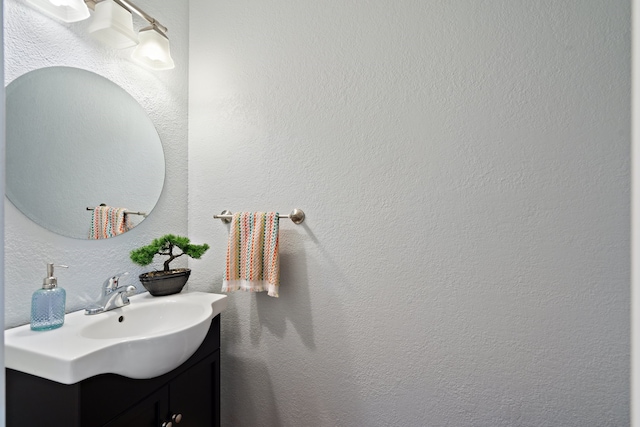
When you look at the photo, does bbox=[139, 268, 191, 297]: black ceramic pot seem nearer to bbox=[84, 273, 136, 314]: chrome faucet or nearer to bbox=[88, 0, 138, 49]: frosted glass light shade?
bbox=[84, 273, 136, 314]: chrome faucet

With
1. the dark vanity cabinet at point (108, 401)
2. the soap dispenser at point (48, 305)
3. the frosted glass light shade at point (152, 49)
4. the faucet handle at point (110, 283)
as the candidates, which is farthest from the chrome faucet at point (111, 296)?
the frosted glass light shade at point (152, 49)

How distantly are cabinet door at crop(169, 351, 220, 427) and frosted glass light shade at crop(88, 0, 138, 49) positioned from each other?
1.20 m

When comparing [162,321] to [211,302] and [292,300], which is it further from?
[292,300]

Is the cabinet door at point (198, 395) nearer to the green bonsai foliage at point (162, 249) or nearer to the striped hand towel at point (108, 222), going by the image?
the green bonsai foliage at point (162, 249)

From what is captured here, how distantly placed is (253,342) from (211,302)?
1.13 ft

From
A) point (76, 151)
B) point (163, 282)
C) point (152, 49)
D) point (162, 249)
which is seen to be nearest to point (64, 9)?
point (152, 49)

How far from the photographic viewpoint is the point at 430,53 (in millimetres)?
1119

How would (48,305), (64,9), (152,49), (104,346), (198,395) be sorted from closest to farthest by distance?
(104,346), (48,305), (64,9), (198,395), (152,49)

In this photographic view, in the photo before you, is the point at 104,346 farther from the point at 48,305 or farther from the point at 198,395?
the point at 198,395

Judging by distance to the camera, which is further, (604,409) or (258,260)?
(258,260)

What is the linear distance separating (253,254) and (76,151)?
2.32 ft

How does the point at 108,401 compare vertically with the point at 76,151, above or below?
below

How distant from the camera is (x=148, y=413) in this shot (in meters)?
0.89

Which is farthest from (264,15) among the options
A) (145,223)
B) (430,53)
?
(145,223)
